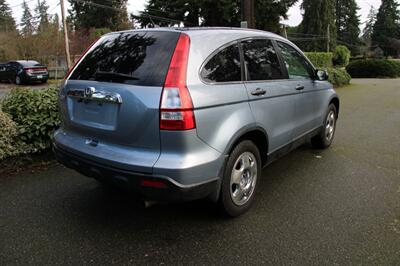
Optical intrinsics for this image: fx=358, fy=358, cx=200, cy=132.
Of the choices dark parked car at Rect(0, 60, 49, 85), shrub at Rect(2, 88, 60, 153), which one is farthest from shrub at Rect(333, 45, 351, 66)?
shrub at Rect(2, 88, 60, 153)

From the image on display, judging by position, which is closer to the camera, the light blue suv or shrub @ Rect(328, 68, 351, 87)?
the light blue suv

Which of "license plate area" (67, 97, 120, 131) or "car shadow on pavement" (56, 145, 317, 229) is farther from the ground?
"license plate area" (67, 97, 120, 131)

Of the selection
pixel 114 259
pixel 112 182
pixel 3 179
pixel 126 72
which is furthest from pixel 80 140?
pixel 3 179

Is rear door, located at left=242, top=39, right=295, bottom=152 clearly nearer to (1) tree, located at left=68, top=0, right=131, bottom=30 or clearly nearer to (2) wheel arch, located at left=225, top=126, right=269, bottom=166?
(2) wheel arch, located at left=225, top=126, right=269, bottom=166

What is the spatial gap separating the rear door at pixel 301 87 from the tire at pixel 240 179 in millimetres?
1009

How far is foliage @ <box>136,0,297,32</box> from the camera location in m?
28.2

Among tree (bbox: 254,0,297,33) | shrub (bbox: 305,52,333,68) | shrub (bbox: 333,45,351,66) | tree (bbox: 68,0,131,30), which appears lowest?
shrub (bbox: 305,52,333,68)

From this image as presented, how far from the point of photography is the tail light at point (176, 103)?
8.53ft

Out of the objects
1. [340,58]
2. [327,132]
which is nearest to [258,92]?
[327,132]

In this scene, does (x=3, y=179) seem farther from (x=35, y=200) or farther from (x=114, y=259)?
(x=114, y=259)

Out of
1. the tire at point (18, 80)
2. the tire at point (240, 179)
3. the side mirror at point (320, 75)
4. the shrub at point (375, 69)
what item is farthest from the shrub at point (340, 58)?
the tire at point (240, 179)

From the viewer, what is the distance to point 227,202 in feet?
10.4

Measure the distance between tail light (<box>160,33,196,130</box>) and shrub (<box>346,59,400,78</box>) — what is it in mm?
28228

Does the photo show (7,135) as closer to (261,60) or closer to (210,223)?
(210,223)
